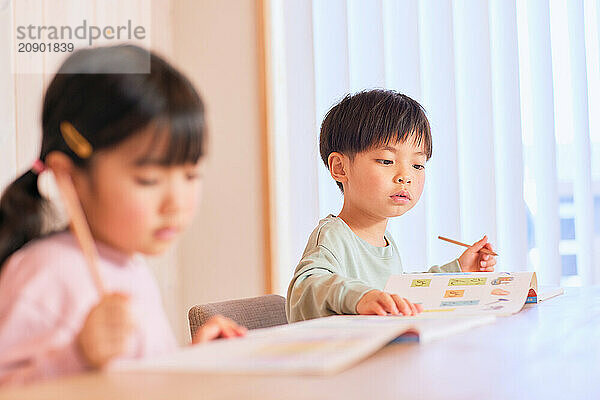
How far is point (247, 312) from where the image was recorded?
1.34 metres

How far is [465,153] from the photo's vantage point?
2.39m

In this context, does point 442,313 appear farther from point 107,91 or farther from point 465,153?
point 465,153

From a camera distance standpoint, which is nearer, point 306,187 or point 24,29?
point 24,29

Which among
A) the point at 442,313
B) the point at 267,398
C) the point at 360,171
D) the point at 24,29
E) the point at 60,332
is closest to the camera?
the point at 267,398

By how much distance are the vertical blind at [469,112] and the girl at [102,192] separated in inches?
72.7

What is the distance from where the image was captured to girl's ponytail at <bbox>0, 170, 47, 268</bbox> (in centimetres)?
64

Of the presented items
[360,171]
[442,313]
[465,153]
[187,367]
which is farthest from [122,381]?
[465,153]

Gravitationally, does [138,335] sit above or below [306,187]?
below

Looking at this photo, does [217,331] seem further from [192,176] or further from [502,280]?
[502,280]

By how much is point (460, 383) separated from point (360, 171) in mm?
1011

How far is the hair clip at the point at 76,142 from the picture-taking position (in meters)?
0.55

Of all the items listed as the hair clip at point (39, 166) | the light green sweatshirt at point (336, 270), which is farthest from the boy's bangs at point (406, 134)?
the hair clip at point (39, 166)

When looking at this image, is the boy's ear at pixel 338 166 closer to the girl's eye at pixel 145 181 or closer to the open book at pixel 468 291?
the open book at pixel 468 291

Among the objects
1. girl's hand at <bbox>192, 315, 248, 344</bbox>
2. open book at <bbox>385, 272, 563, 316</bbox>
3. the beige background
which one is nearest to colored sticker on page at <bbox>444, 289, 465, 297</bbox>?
open book at <bbox>385, 272, 563, 316</bbox>
